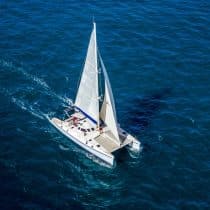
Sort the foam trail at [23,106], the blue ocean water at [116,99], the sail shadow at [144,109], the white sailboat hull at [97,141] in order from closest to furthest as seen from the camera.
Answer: the blue ocean water at [116,99]
the white sailboat hull at [97,141]
the sail shadow at [144,109]
the foam trail at [23,106]

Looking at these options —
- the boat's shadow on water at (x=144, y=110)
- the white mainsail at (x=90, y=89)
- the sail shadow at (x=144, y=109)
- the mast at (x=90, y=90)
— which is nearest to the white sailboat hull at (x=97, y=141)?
the boat's shadow on water at (x=144, y=110)

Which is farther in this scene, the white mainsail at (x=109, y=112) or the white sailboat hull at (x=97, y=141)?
the white mainsail at (x=109, y=112)

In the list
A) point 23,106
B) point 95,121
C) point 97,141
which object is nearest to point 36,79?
point 23,106

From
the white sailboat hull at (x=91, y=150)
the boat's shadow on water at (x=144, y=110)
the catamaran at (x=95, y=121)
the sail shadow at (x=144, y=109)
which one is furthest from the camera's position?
the sail shadow at (x=144, y=109)

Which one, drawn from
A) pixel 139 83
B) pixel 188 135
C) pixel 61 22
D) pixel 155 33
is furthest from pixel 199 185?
pixel 61 22

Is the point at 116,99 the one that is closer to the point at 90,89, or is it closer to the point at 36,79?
the point at 90,89

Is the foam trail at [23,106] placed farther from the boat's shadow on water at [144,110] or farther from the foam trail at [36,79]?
the boat's shadow on water at [144,110]

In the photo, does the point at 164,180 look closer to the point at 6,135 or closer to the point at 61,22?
the point at 6,135

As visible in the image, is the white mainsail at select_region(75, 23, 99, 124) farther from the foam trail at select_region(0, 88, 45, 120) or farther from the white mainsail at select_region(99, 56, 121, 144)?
the foam trail at select_region(0, 88, 45, 120)

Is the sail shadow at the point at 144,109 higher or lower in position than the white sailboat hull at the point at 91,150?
higher
